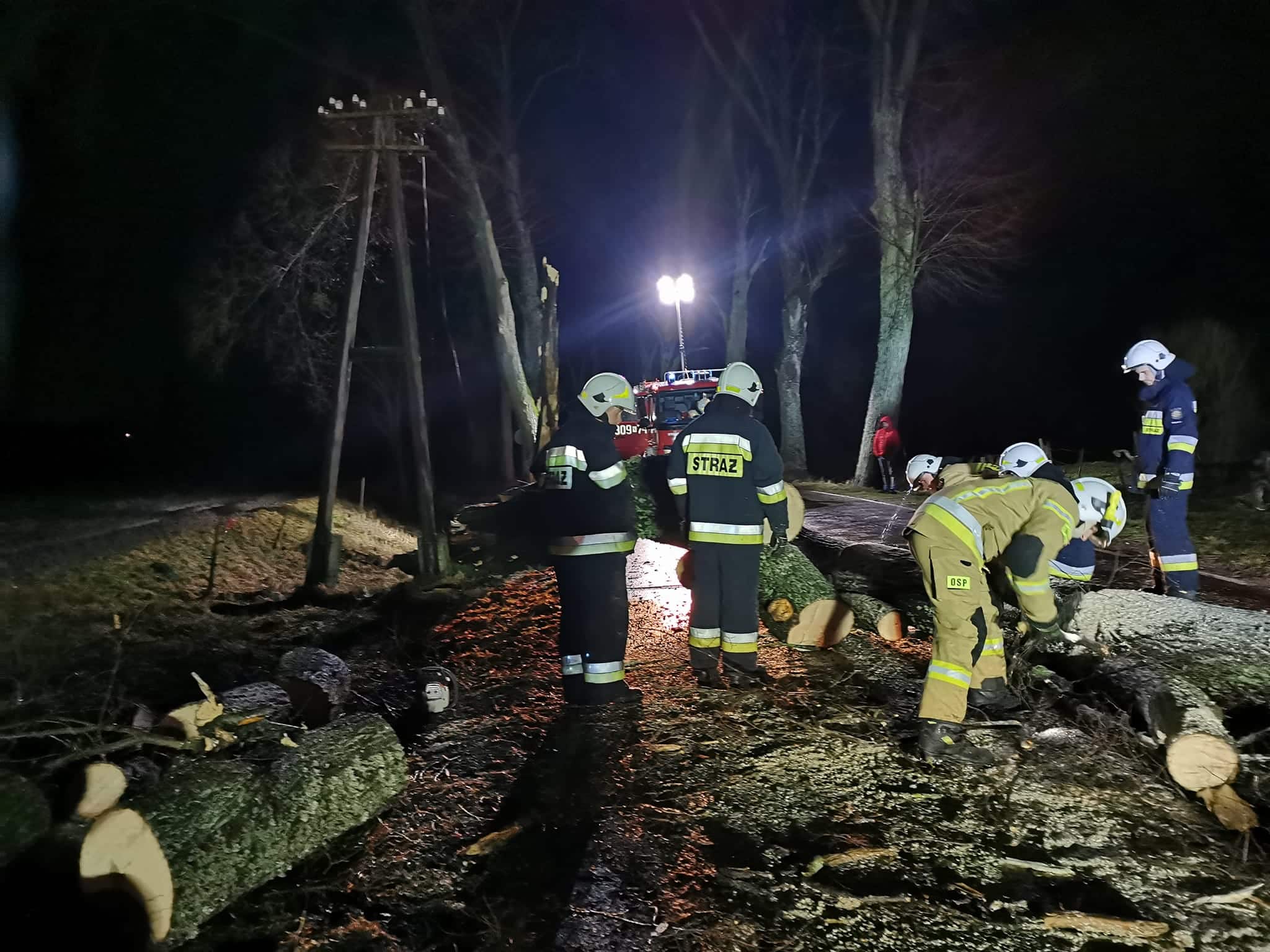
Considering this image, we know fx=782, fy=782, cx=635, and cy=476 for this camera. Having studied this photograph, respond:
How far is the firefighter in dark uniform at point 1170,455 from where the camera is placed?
6.07 meters

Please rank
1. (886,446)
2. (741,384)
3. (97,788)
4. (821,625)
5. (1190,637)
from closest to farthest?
(97,788), (1190,637), (741,384), (821,625), (886,446)

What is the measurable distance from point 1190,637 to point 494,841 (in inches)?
169

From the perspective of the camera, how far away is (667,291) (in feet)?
85.8

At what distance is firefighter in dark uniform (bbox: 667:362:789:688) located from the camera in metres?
5.07

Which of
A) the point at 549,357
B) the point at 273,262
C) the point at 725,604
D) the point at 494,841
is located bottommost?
the point at 494,841

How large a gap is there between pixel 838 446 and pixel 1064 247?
13.2m

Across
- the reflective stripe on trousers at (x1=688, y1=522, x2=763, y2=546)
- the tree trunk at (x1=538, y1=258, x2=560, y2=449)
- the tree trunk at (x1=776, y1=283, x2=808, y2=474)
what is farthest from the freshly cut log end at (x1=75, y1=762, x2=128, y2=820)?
the tree trunk at (x1=776, y1=283, x2=808, y2=474)

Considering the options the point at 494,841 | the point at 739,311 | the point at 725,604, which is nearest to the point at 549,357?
the point at 739,311

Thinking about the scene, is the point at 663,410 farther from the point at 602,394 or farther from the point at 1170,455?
the point at 602,394

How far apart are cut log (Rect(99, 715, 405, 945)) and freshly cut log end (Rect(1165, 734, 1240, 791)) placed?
3.58 metres

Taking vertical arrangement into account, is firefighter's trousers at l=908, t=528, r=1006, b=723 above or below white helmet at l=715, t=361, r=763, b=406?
below

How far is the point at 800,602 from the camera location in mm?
5895

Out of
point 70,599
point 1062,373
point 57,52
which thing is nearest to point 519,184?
point 57,52

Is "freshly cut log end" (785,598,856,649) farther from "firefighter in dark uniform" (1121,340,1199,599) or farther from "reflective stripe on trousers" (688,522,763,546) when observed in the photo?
"firefighter in dark uniform" (1121,340,1199,599)
